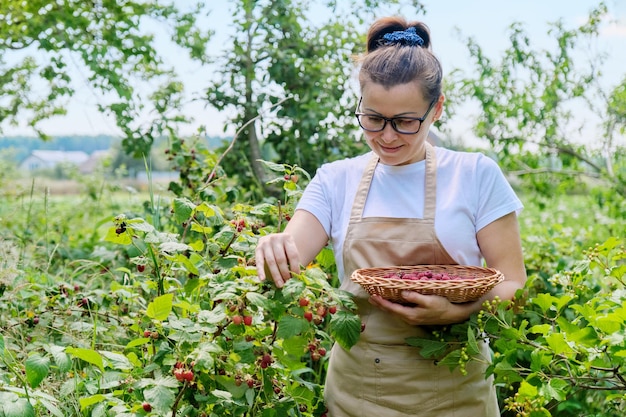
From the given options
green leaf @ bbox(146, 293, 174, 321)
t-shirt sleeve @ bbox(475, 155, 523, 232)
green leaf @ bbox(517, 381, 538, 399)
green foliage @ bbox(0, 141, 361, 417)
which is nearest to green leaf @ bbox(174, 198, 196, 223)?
green foliage @ bbox(0, 141, 361, 417)

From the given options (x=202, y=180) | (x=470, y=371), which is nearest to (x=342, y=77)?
(x=202, y=180)

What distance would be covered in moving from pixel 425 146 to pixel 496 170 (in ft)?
0.70

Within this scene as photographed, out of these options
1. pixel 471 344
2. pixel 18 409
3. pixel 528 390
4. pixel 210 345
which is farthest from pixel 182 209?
pixel 528 390

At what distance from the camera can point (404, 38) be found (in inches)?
80.4

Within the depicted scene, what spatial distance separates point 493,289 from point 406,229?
10.4 inches

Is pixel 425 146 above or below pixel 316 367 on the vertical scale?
above

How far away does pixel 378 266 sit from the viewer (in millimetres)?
1969

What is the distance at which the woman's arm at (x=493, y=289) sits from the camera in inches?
69.2

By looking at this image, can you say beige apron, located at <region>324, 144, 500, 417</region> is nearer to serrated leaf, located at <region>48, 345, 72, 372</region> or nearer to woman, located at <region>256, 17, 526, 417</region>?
woman, located at <region>256, 17, 526, 417</region>

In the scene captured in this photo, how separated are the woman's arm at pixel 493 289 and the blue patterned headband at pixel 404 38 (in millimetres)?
540

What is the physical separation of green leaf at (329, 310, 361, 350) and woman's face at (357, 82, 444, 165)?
426 mm

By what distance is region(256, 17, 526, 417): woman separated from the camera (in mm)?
1876

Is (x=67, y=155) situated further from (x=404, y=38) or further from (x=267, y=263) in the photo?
(x=267, y=263)

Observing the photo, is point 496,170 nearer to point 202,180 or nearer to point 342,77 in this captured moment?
point 202,180
